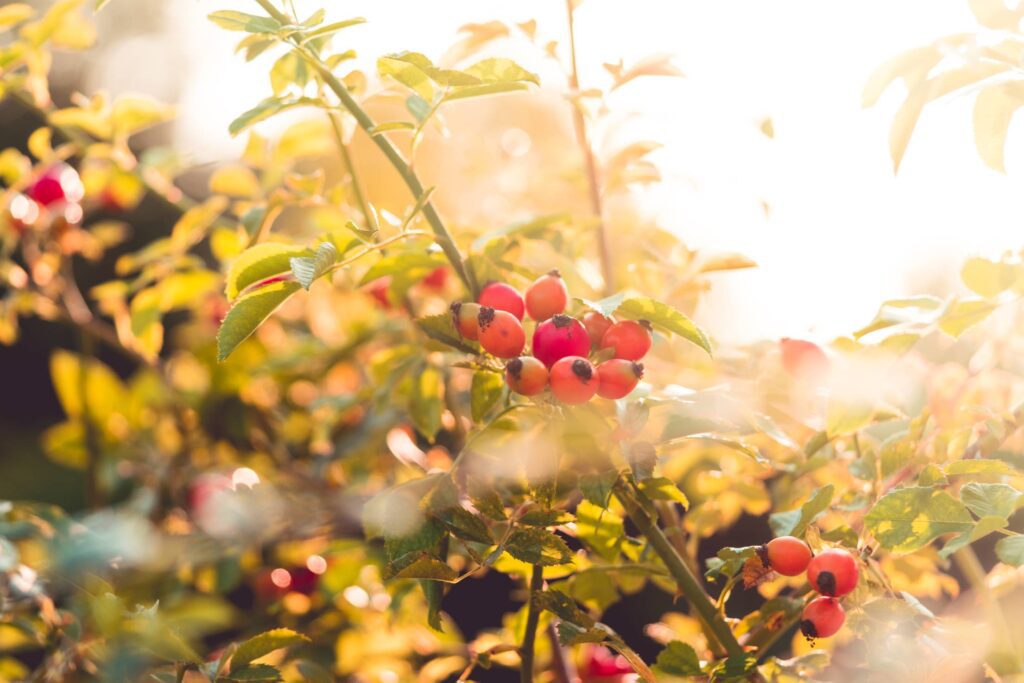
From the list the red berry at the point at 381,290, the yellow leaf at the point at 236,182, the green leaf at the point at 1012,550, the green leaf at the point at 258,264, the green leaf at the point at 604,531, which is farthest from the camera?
the red berry at the point at 381,290

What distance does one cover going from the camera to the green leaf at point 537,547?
2.80 ft

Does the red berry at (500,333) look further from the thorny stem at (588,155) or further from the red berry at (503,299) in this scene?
the thorny stem at (588,155)

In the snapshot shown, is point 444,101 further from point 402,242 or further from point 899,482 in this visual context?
point 899,482

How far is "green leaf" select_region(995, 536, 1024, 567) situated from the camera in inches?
31.0

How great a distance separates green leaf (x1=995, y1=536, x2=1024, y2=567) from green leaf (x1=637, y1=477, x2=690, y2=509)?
27 cm

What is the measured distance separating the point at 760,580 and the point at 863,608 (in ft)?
0.36

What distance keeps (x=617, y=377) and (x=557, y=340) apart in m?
0.07

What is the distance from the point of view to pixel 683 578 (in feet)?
3.14

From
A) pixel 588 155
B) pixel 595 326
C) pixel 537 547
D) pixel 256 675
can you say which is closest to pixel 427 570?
pixel 537 547

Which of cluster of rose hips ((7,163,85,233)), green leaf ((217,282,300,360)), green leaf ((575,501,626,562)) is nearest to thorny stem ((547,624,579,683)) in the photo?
green leaf ((575,501,626,562))

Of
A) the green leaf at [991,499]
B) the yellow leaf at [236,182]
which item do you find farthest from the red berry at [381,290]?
the green leaf at [991,499]

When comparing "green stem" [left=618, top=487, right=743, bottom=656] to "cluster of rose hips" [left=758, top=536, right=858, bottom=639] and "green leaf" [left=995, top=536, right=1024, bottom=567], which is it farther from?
"green leaf" [left=995, top=536, right=1024, bottom=567]

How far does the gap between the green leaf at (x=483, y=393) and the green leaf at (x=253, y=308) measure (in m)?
0.21

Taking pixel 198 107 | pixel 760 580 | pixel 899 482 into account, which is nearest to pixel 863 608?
pixel 760 580
